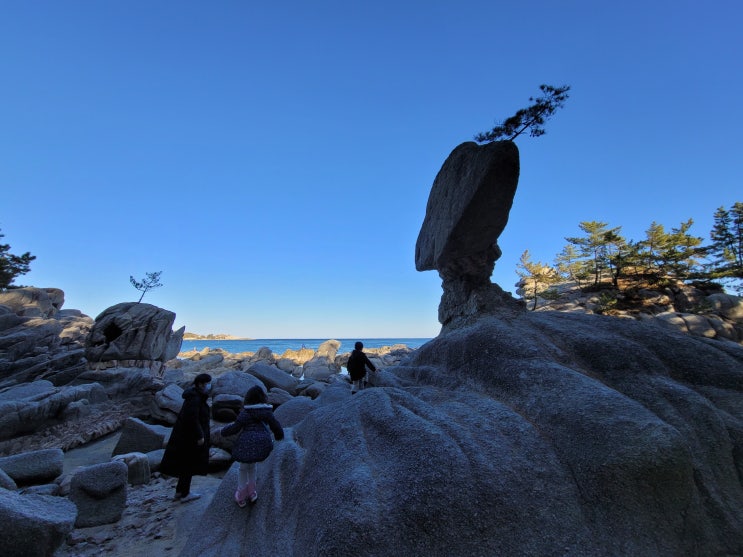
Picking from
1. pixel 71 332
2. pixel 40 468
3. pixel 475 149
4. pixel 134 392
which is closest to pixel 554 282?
pixel 475 149

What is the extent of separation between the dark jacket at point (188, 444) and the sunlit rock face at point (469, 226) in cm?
862

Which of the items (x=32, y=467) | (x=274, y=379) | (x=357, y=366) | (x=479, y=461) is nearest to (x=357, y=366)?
(x=357, y=366)

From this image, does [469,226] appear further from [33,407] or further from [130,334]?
[130,334]

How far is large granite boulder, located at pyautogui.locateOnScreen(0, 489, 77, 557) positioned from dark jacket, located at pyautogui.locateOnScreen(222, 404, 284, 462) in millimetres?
2984

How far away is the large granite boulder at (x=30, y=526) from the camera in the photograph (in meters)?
5.09

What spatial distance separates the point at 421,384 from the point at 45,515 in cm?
788

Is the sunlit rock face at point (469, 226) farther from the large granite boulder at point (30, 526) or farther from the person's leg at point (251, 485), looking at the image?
the large granite boulder at point (30, 526)

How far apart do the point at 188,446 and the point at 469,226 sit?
10.1 meters

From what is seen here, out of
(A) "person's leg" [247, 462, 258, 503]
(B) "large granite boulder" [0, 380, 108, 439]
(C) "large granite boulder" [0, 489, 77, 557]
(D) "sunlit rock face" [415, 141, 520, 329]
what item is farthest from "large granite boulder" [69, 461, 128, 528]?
(D) "sunlit rock face" [415, 141, 520, 329]

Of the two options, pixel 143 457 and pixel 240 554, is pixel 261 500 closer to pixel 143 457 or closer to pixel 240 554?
pixel 240 554

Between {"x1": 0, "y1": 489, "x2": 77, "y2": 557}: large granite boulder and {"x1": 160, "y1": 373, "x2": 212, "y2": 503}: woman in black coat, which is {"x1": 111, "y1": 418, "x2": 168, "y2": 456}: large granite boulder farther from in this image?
{"x1": 0, "y1": 489, "x2": 77, "y2": 557}: large granite boulder

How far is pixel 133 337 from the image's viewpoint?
23.2 metres

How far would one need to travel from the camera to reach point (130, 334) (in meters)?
23.1

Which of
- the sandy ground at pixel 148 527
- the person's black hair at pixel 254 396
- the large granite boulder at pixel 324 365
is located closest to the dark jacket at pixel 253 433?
the person's black hair at pixel 254 396
